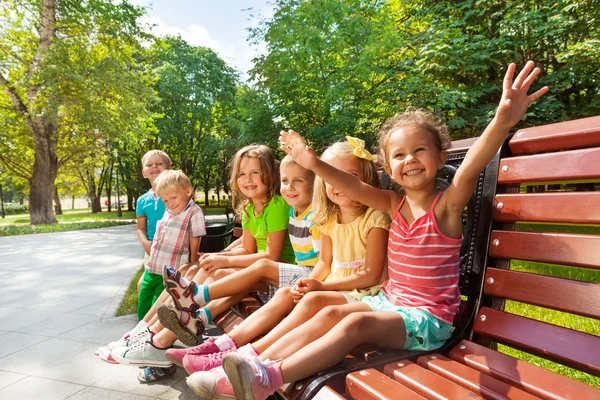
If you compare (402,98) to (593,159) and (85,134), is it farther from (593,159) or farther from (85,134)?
(85,134)

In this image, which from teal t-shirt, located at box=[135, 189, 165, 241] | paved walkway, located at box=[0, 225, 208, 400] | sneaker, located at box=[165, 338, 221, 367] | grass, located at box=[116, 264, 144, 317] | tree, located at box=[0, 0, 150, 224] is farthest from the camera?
tree, located at box=[0, 0, 150, 224]

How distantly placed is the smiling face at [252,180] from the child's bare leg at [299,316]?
1.29 m

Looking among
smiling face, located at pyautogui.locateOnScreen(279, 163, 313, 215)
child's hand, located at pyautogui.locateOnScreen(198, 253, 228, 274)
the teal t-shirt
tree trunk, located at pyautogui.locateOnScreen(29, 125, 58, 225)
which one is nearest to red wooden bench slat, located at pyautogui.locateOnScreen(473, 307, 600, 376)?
smiling face, located at pyautogui.locateOnScreen(279, 163, 313, 215)

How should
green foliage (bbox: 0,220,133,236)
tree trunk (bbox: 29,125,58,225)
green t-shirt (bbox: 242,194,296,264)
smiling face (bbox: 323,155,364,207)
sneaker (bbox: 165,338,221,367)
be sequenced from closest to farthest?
sneaker (bbox: 165,338,221,367) → smiling face (bbox: 323,155,364,207) → green t-shirt (bbox: 242,194,296,264) → green foliage (bbox: 0,220,133,236) → tree trunk (bbox: 29,125,58,225)

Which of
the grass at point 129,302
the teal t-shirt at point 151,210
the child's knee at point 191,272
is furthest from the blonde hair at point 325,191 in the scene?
the grass at point 129,302

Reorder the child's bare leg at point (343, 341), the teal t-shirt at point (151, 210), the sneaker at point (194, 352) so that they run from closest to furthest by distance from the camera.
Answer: the child's bare leg at point (343, 341)
the sneaker at point (194, 352)
the teal t-shirt at point (151, 210)

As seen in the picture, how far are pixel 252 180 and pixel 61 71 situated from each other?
1579cm

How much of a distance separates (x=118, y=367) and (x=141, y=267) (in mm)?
4466

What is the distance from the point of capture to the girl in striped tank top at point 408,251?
159 cm

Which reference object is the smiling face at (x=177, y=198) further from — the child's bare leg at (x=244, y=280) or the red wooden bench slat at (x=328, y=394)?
the red wooden bench slat at (x=328, y=394)

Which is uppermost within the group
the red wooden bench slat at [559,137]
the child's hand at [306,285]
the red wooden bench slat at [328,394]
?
the red wooden bench slat at [559,137]

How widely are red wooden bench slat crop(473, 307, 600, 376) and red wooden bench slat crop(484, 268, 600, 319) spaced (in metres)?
0.08

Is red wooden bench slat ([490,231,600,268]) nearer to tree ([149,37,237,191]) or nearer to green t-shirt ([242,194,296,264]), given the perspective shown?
green t-shirt ([242,194,296,264])

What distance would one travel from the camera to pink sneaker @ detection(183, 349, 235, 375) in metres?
1.92
